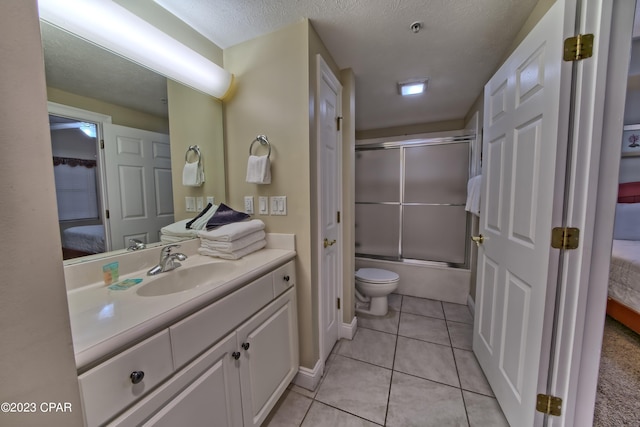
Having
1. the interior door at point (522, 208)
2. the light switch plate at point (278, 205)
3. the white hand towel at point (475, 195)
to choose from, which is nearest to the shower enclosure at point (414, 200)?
the white hand towel at point (475, 195)

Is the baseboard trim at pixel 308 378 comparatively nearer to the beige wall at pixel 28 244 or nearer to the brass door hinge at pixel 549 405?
the brass door hinge at pixel 549 405

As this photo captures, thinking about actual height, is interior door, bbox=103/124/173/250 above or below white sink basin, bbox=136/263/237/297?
above

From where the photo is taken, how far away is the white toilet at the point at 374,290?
2266mm

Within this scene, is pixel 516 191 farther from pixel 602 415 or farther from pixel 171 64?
pixel 171 64

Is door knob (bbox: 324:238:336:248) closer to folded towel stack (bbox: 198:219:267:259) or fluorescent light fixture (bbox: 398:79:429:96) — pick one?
folded towel stack (bbox: 198:219:267:259)

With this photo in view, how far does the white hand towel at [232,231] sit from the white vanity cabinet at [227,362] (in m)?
0.29

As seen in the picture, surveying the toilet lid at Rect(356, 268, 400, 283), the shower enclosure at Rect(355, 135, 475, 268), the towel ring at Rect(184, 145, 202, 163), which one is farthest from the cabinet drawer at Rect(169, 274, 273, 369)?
the shower enclosure at Rect(355, 135, 475, 268)

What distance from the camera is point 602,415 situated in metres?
1.26

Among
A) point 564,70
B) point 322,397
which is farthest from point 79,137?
point 564,70

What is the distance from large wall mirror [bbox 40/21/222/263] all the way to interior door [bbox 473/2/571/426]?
5.98ft

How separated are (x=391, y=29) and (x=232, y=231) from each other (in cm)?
148

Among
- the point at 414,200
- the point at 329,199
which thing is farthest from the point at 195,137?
the point at 414,200

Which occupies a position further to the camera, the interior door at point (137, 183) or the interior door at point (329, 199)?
the interior door at point (329, 199)

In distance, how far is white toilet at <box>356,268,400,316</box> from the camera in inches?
89.2
